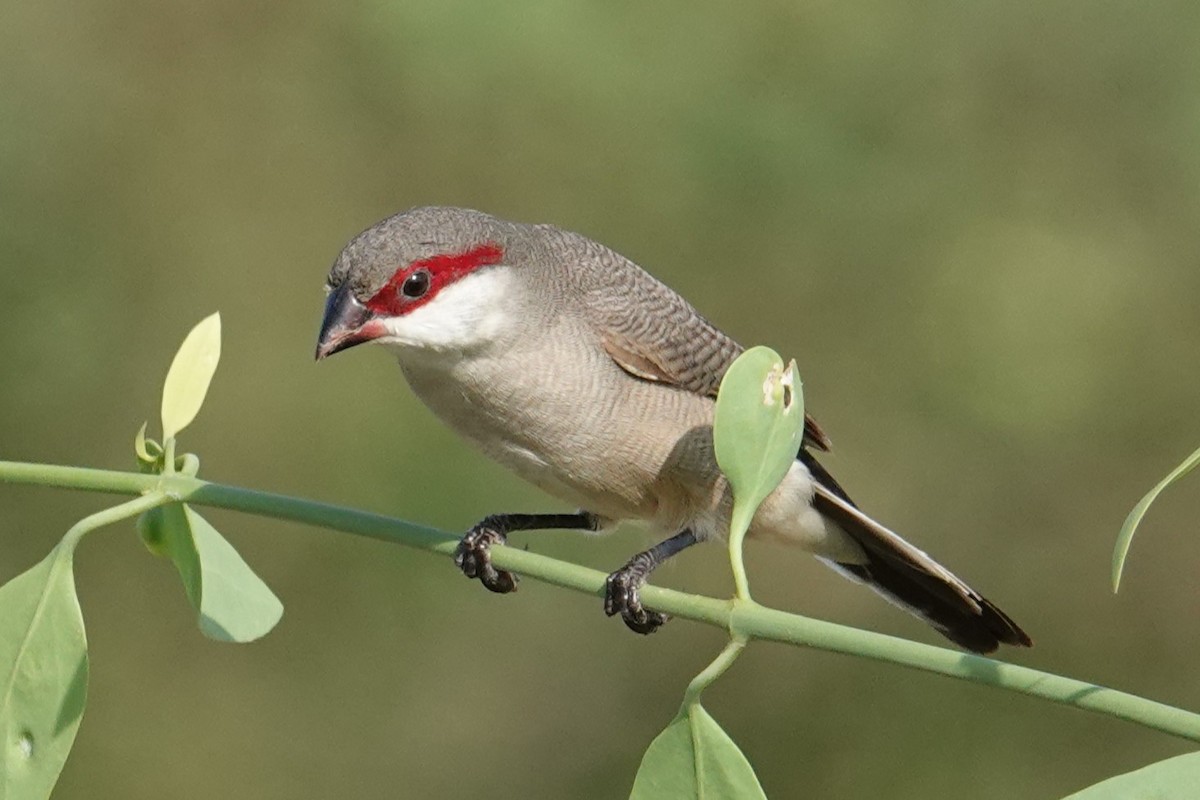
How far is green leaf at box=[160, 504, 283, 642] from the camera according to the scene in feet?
7.73

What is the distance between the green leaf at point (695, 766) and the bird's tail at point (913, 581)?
→ 72.9 inches

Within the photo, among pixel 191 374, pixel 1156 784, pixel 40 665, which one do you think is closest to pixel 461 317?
pixel 191 374

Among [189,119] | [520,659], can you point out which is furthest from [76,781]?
[189,119]

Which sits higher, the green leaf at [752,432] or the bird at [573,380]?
the green leaf at [752,432]

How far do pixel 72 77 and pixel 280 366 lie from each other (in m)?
1.60

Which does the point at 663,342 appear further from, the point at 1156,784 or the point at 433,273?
the point at 1156,784

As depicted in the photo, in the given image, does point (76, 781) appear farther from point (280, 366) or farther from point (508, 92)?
point (508, 92)

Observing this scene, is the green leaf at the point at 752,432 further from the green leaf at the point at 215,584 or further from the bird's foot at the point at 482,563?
the bird's foot at the point at 482,563

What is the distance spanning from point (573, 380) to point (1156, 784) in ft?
6.53

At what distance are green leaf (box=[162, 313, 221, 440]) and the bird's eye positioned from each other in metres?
0.77

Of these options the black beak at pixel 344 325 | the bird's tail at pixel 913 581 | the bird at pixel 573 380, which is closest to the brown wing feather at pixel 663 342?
the bird at pixel 573 380

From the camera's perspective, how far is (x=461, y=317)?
340 centimetres

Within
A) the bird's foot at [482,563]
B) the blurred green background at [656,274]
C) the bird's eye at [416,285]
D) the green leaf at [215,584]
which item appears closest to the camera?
the green leaf at [215,584]

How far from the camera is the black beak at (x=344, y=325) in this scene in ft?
10.4
